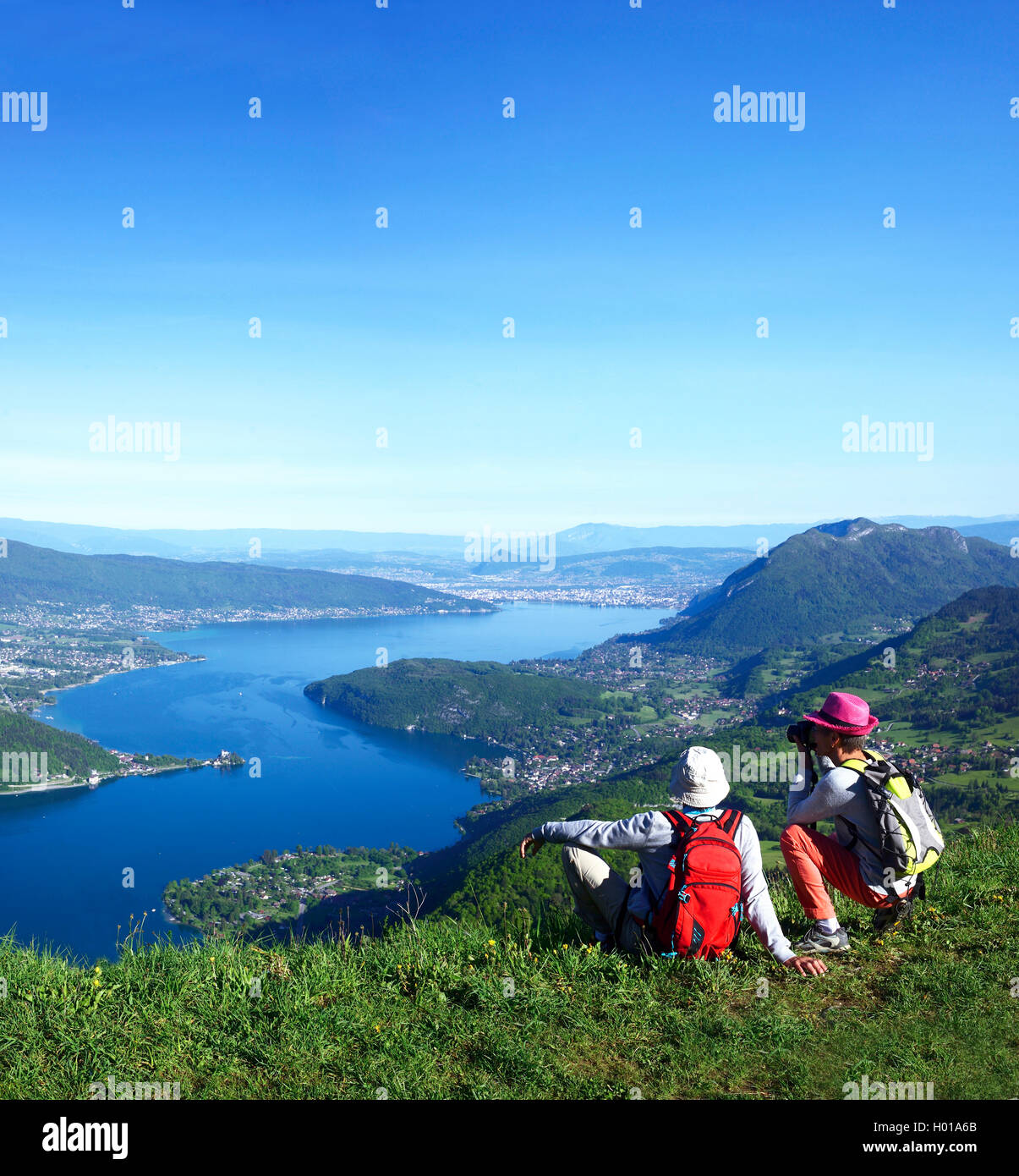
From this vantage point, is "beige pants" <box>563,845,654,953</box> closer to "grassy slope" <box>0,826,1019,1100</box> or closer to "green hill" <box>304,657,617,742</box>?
"grassy slope" <box>0,826,1019,1100</box>

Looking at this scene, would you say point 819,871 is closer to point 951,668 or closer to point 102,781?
point 102,781

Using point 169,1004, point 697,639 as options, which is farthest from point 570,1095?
point 697,639

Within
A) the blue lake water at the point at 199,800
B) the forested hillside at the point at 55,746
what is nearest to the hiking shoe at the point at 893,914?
the blue lake water at the point at 199,800

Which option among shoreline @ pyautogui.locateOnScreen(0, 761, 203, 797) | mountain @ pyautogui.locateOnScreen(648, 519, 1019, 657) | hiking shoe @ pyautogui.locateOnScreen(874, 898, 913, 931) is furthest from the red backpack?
mountain @ pyautogui.locateOnScreen(648, 519, 1019, 657)

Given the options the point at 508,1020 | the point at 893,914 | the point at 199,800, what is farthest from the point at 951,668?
the point at 508,1020

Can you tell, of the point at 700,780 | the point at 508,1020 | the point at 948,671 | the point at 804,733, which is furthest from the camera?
the point at 948,671

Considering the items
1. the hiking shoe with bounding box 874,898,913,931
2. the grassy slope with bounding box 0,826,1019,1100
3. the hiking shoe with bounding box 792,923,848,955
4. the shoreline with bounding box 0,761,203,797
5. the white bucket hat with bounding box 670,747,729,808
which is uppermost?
the white bucket hat with bounding box 670,747,729,808
